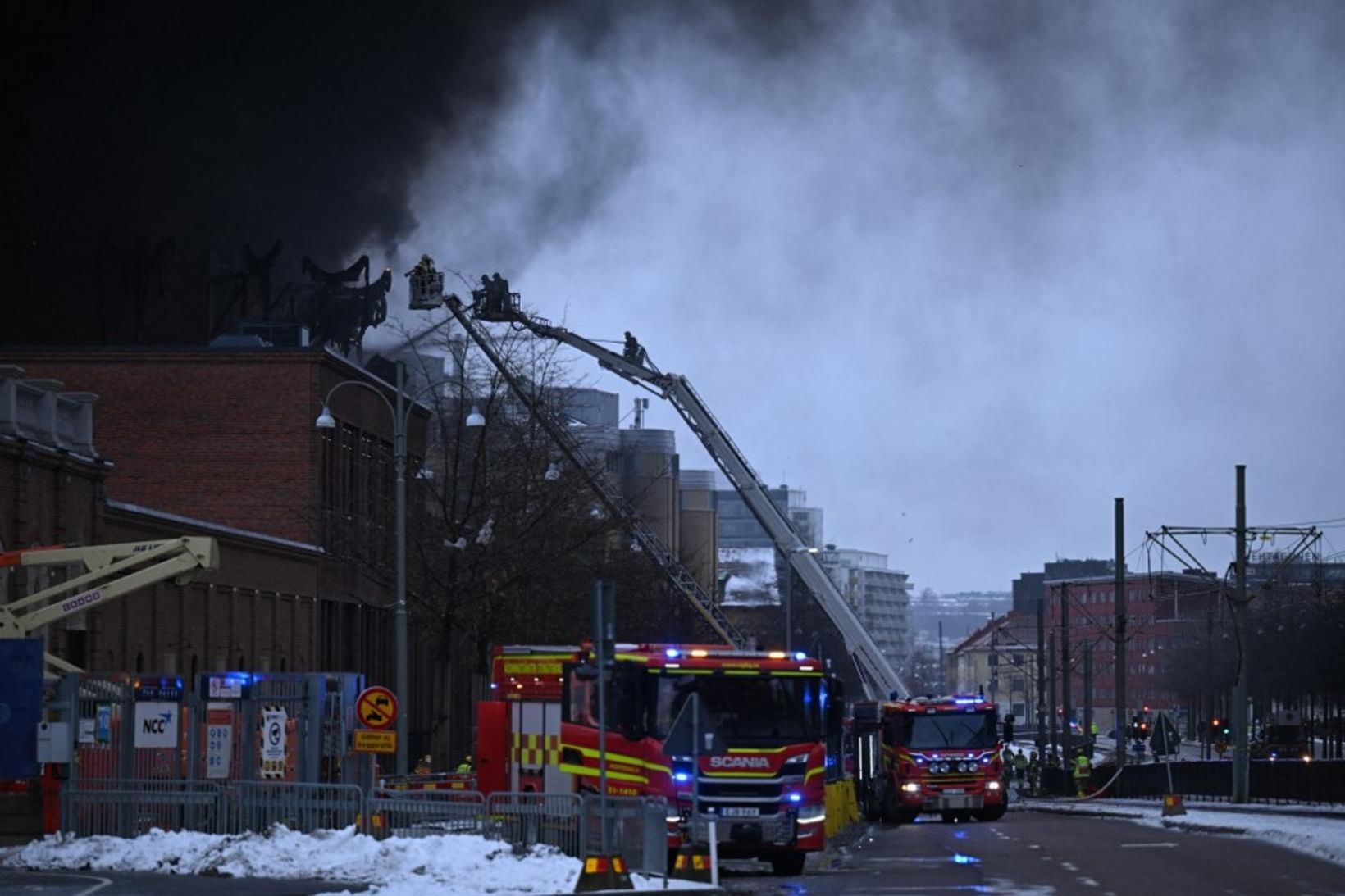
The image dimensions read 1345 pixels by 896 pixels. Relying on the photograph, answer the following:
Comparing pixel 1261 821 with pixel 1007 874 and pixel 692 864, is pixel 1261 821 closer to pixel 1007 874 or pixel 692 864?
pixel 1007 874

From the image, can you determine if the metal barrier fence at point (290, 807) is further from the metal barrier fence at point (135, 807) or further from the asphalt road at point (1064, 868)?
the asphalt road at point (1064, 868)

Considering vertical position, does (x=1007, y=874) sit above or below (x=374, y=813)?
below

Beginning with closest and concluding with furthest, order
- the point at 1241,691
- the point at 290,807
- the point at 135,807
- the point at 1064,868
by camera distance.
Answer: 1. the point at 1064,868
2. the point at 290,807
3. the point at 135,807
4. the point at 1241,691

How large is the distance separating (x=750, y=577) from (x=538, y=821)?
158m

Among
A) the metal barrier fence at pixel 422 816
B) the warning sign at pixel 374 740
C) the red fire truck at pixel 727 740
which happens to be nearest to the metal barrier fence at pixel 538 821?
the metal barrier fence at pixel 422 816

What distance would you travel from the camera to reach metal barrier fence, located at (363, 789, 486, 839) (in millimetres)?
25562

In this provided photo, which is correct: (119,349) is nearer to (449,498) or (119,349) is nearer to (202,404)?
(202,404)

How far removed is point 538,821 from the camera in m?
25.1

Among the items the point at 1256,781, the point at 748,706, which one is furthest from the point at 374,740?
the point at 1256,781

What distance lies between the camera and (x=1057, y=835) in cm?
3572

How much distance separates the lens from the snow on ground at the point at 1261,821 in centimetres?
3008

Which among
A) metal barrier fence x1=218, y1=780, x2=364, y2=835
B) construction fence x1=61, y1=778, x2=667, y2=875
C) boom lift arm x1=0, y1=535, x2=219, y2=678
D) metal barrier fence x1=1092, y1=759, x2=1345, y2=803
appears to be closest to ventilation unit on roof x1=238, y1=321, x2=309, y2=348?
boom lift arm x1=0, y1=535, x2=219, y2=678

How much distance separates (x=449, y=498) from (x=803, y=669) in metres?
21.9

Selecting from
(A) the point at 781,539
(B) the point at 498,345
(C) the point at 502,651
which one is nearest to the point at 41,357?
(B) the point at 498,345
